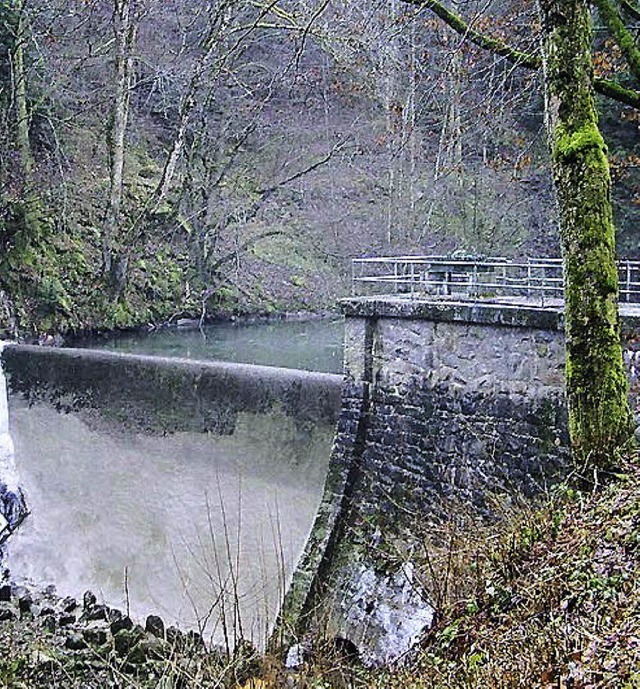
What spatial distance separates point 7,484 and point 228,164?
344 inches

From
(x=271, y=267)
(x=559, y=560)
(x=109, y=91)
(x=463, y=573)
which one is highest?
(x=109, y=91)

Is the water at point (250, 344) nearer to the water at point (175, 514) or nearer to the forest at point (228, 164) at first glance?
the forest at point (228, 164)

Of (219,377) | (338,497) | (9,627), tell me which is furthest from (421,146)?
(9,627)

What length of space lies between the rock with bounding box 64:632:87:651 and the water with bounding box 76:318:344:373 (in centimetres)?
629

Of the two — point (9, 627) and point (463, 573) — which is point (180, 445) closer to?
point (9, 627)

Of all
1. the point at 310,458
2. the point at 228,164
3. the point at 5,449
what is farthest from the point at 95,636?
the point at 228,164

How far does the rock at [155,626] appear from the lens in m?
7.82

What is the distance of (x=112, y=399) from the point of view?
36.6 ft

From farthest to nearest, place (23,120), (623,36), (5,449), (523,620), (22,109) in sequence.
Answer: (22,109), (23,120), (5,449), (623,36), (523,620)

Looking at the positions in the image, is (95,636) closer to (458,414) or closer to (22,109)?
(458,414)

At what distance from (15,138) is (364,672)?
521 inches

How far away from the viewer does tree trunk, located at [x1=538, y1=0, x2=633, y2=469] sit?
194 inches

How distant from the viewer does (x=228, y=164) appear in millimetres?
17234

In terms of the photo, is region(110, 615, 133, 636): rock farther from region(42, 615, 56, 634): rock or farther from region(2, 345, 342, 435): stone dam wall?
region(2, 345, 342, 435): stone dam wall
